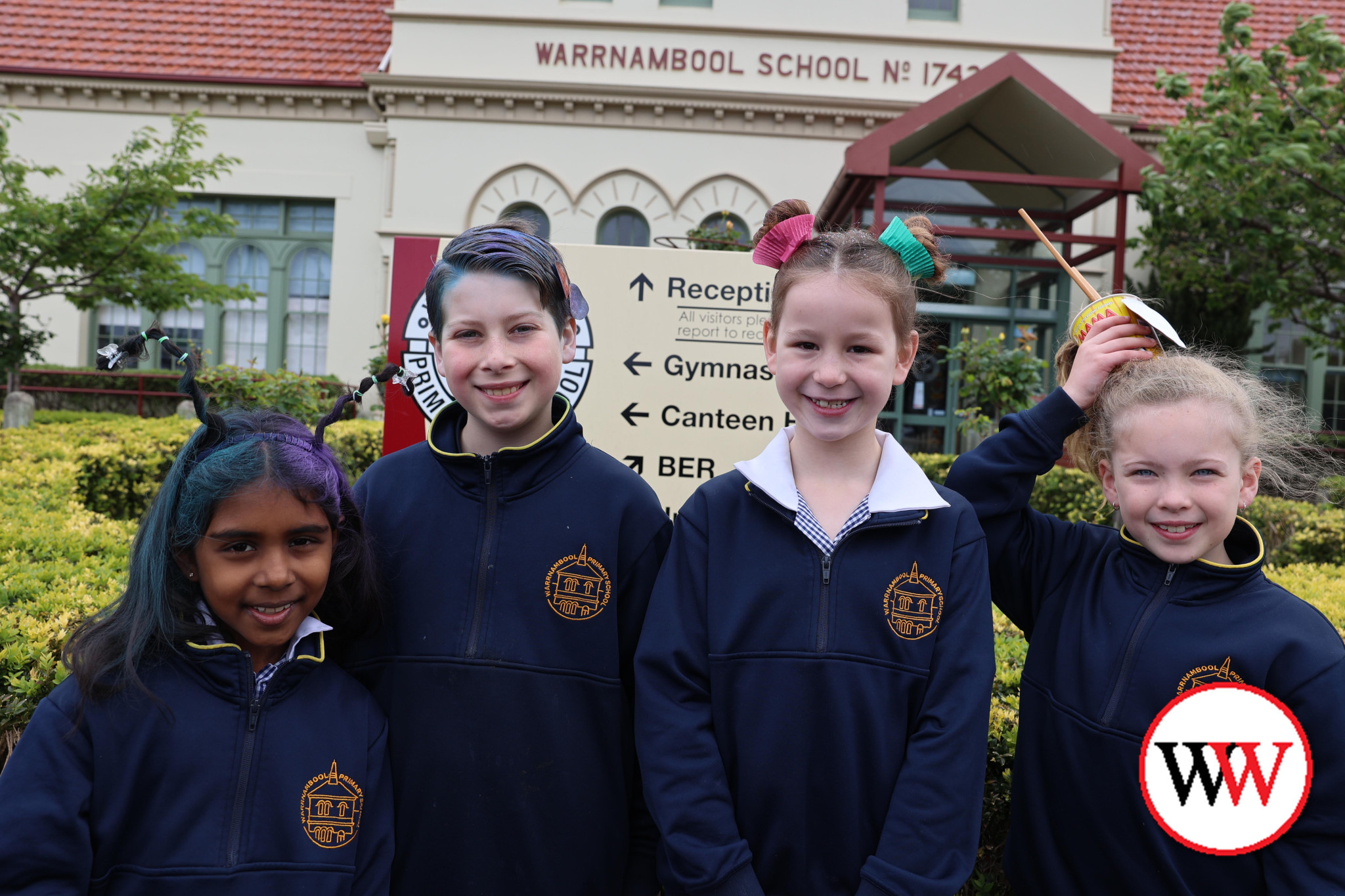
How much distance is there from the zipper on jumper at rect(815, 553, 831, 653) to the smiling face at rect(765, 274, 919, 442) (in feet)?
0.84

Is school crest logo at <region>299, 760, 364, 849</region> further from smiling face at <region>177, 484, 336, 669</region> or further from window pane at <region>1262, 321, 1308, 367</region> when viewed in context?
window pane at <region>1262, 321, 1308, 367</region>

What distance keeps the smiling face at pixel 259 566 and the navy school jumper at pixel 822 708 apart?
2.24ft

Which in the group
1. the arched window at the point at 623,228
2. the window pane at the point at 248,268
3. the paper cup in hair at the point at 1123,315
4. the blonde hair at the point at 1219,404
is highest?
the arched window at the point at 623,228

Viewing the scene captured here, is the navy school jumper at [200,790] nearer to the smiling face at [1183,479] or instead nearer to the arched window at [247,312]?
the smiling face at [1183,479]

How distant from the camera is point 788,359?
5.71ft

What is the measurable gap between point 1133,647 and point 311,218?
15.2m

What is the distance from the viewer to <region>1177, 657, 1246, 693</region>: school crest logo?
5.31 feet

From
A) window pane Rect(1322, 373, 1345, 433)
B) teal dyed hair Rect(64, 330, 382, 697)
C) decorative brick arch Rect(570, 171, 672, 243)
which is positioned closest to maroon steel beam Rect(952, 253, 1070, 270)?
decorative brick arch Rect(570, 171, 672, 243)

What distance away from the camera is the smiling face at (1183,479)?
169 centimetres

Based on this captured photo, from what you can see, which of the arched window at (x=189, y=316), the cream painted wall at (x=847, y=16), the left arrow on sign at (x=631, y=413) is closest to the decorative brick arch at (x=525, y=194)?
the cream painted wall at (x=847, y=16)

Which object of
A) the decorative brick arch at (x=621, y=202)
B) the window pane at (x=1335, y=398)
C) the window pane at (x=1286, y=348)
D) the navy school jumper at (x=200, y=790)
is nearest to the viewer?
the navy school jumper at (x=200, y=790)

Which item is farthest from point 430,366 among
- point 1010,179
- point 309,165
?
point 309,165

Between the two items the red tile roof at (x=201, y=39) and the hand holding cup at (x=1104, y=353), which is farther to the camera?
the red tile roof at (x=201, y=39)

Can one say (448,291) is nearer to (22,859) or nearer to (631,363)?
(22,859)
